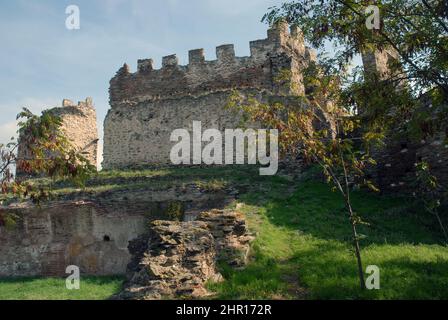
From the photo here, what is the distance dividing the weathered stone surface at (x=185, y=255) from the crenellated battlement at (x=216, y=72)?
1082 cm

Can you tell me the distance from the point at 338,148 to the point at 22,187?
19.8ft

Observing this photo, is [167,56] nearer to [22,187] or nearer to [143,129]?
[143,129]

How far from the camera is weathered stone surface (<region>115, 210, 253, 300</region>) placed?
9.16m

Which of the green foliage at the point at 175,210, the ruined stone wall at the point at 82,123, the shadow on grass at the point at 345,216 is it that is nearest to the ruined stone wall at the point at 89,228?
the green foliage at the point at 175,210

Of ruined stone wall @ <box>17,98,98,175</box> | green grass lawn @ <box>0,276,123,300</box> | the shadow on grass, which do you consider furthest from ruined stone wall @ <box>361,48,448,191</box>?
ruined stone wall @ <box>17,98,98,175</box>

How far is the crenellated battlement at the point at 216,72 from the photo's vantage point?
73.3ft

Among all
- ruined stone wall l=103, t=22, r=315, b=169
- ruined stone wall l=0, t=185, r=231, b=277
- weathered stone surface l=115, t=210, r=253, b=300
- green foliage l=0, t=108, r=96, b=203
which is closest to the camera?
green foliage l=0, t=108, r=96, b=203

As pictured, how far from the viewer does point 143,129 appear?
74.7ft

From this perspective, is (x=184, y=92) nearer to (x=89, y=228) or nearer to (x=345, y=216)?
(x=89, y=228)

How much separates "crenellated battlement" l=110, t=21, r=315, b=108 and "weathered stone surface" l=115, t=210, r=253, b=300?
10817mm

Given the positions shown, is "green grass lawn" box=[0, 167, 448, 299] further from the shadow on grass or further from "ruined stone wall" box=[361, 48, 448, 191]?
"ruined stone wall" box=[361, 48, 448, 191]

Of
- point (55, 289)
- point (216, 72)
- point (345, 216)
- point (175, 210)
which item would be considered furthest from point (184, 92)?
point (55, 289)
